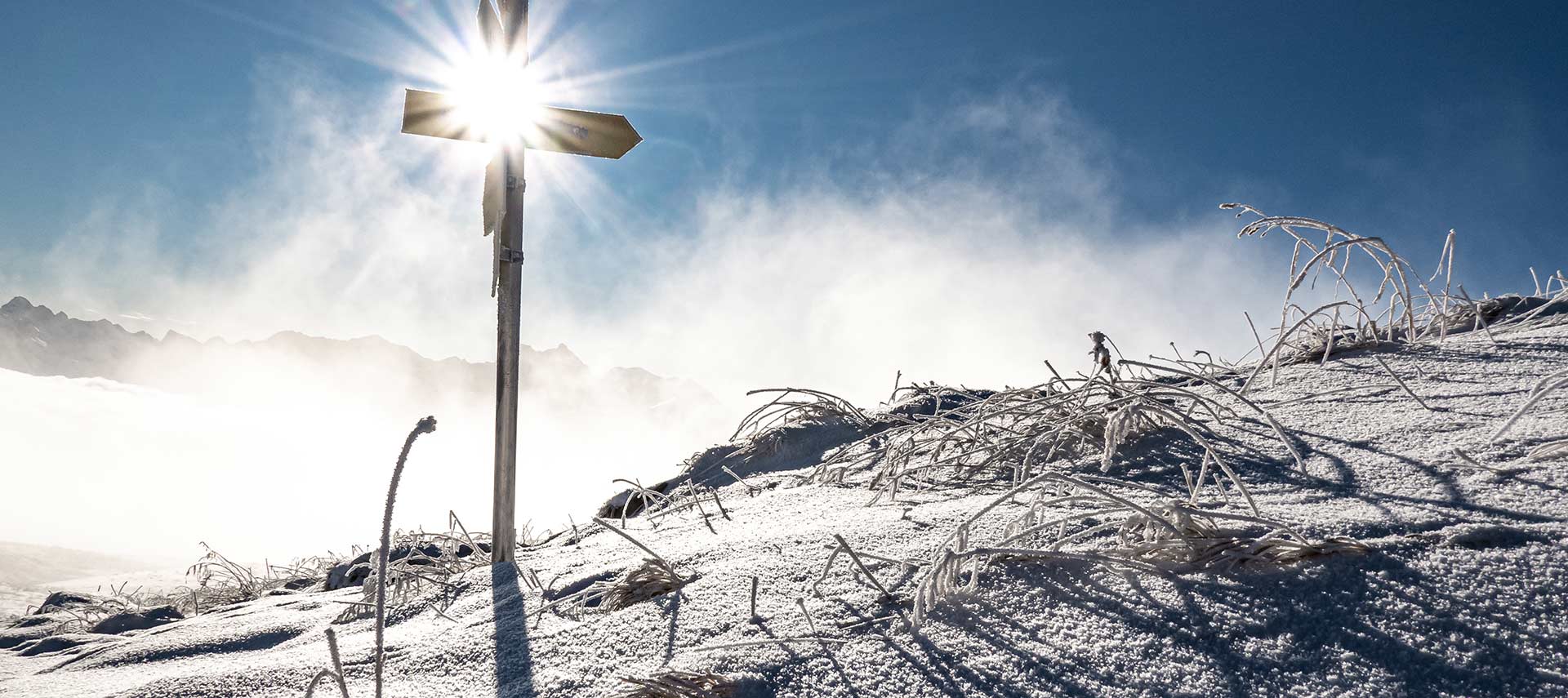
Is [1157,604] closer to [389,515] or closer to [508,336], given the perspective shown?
[389,515]

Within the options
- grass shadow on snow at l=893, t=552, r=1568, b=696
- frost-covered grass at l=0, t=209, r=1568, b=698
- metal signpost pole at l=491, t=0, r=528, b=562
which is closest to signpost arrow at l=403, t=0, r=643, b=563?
metal signpost pole at l=491, t=0, r=528, b=562

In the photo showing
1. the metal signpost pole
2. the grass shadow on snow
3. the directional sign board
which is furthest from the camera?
the directional sign board

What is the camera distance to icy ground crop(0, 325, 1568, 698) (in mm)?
784

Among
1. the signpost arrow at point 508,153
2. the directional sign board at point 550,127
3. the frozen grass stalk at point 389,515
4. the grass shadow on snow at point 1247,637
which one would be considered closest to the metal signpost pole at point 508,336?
the signpost arrow at point 508,153

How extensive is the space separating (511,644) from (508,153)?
179 cm

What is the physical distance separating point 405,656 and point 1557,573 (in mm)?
1668

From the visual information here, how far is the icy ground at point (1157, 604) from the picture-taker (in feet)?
2.57

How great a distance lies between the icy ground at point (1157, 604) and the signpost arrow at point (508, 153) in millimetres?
627

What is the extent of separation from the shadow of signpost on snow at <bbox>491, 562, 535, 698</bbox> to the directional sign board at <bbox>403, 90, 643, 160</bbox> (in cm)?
158

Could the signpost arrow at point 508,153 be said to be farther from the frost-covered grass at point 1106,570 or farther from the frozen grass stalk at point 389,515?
the frozen grass stalk at point 389,515

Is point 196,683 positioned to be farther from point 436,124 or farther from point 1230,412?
point 1230,412

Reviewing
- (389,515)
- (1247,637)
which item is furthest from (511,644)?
(1247,637)

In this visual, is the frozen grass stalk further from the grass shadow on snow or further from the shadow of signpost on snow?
the grass shadow on snow

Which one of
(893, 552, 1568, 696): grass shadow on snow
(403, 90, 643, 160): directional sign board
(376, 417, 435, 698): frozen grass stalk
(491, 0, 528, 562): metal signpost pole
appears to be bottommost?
(893, 552, 1568, 696): grass shadow on snow
